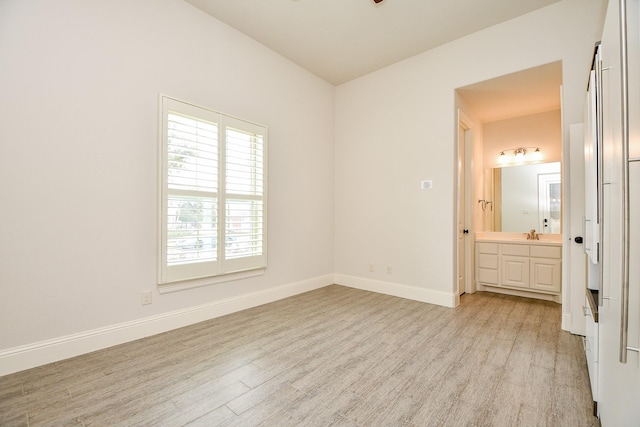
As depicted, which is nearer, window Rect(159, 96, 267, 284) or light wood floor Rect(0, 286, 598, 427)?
light wood floor Rect(0, 286, 598, 427)

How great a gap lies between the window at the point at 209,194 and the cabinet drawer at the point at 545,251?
385cm

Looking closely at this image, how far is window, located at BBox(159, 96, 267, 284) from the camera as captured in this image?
9.50ft

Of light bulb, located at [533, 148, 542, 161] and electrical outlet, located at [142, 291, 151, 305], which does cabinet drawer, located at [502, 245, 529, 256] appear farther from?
electrical outlet, located at [142, 291, 151, 305]

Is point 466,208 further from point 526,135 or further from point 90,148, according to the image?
point 90,148

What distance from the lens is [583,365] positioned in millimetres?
2260

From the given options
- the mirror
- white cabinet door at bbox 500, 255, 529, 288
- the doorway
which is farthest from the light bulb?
white cabinet door at bbox 500, 255, 529, 288

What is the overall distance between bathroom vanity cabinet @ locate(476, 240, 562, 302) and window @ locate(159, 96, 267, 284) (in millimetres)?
3478

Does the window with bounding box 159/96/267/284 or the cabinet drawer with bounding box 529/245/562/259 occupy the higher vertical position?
the window with bounding box 159/96/267/284

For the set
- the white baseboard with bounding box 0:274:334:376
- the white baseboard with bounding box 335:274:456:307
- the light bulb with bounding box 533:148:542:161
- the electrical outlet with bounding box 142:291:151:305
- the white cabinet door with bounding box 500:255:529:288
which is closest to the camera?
the white baseboard with bounding box 0:274:334:376

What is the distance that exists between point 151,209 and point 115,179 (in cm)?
40

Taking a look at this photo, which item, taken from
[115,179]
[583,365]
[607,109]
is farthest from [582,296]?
[115,179]

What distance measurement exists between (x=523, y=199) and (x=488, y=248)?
1027mm

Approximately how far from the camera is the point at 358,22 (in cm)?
341

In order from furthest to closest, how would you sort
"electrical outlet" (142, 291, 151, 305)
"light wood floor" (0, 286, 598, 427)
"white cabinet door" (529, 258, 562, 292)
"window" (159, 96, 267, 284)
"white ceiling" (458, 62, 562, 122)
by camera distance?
"white cabinet door" (529, 258, 562, 292), "white ceiling" (458, 62, 562, 122), "window" (159, 96, 267, 284), "electrical outlet" (142, 291, 151, 305), "light wood floor" (0, 286, 598, 427)
